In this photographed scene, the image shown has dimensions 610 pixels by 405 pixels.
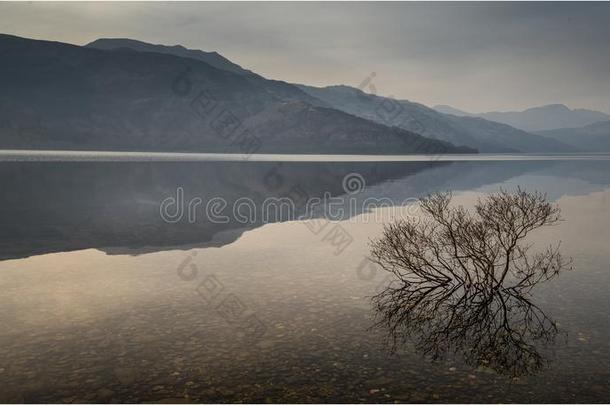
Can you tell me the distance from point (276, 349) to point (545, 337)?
8.19m

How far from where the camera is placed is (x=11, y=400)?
36.7 feet

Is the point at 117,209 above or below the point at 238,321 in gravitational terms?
above

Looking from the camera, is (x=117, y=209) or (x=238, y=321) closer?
(x=238, y=321)

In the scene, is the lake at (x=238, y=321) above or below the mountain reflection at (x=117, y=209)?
below

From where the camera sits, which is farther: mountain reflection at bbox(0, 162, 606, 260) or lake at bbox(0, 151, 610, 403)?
mountain reflection at bbox(0, 162, 606, 260)

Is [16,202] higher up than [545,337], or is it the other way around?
[16,202]

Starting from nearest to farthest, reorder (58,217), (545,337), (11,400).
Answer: (11,400) < (545,337) < (58,217)

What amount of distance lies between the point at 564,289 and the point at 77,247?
85.4 feet

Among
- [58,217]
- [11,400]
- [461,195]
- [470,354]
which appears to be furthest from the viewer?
[461,195]

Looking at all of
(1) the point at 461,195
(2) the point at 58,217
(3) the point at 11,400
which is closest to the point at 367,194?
(1) the point at 461,195

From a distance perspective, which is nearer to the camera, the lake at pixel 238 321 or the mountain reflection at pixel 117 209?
the lake at pixel 238 321

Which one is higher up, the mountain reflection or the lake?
the mountain reflection

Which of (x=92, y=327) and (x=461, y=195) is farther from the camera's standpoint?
(x=461, y=195)

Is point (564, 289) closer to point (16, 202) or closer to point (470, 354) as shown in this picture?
point (470, 354)
